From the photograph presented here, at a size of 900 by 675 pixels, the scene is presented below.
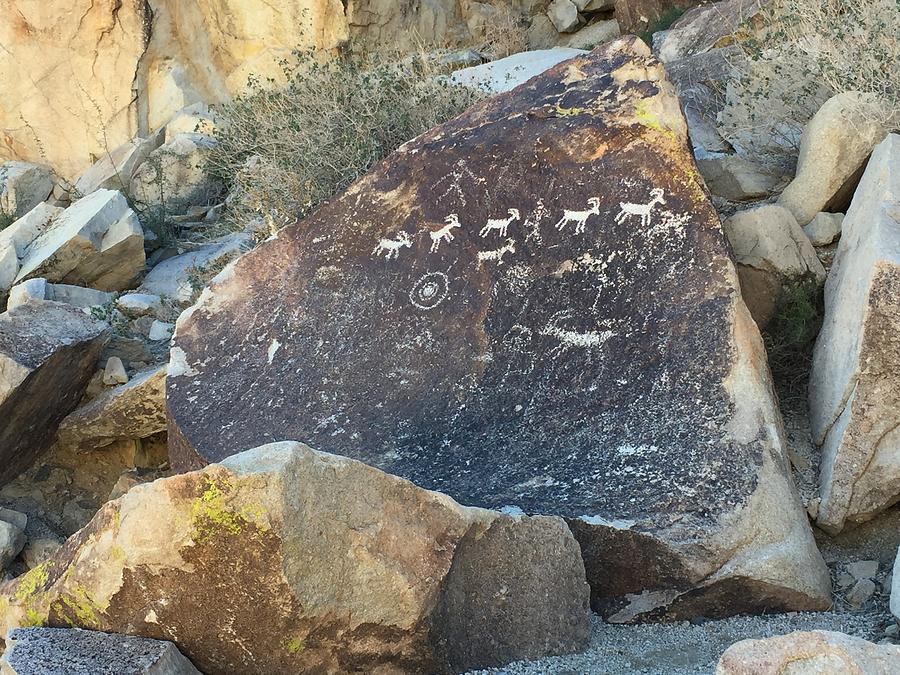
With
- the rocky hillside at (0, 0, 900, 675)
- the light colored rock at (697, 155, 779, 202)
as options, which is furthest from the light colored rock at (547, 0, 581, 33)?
the light colored rock at (697, 155, 779, 202)

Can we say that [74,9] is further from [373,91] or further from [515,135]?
[515,135]

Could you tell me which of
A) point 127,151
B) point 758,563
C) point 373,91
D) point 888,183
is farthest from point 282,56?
point 758,563

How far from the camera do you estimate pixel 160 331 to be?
19.6ft

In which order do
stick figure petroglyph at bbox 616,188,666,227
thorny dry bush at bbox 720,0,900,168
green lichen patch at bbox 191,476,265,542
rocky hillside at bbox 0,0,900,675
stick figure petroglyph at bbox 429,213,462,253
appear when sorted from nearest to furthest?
1. green lichen patch at bbox 191,476,265,542
2. rocky hillside at bbox 0,0,900,675
3. stick figure petroglyph at bbox 616,188,666,227
4. stick figure petroglyph at bbox 429,213,462,253
5. thorny dry bush at bbox 720,0,900,168

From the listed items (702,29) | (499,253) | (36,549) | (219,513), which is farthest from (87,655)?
(702,29)

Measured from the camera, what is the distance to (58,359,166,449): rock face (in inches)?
201

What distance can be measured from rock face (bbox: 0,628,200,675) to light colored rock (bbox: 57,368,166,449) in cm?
263

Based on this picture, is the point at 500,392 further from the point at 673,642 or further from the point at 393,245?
the point at 673,642

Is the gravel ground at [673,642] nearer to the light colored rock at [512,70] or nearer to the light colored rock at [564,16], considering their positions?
the light colored rock at [512,70]

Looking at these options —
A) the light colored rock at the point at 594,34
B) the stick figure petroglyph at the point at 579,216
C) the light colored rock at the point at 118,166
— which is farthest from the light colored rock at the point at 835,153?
the light colored rock at the point at 594,34

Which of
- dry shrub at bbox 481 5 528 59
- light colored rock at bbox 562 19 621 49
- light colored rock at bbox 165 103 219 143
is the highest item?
light colored rock at bbox 165 103 219 143

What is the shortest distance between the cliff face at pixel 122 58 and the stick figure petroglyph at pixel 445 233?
6463mm

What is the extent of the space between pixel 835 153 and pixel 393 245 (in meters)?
1.90

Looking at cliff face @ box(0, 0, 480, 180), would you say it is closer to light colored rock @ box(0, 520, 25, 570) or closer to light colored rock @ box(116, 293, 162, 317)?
light colored rock @ box(116, 293, 162, 317)
